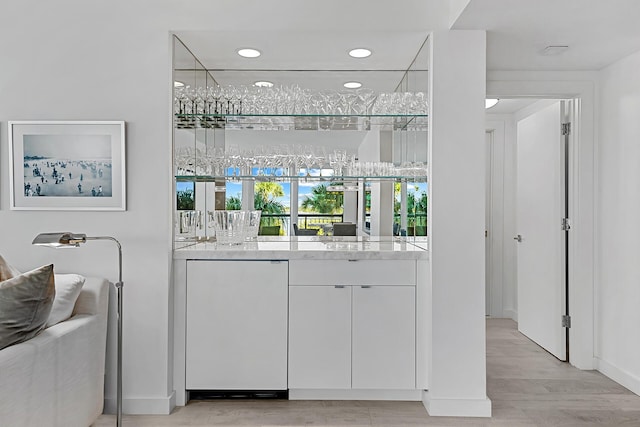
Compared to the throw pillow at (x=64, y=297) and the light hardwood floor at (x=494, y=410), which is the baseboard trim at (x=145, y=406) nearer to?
the light hardwood floor at (x=494, y=410)

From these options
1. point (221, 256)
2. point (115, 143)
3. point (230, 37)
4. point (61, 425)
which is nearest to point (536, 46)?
point (230, 37)

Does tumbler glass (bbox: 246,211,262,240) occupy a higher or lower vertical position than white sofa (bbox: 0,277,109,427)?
higher

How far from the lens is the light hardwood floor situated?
293cm

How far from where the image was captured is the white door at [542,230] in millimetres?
4160

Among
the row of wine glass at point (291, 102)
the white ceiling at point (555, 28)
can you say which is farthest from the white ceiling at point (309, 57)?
the white ceiling at point (555, 28)

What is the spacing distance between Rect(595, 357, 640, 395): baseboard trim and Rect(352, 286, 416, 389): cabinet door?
4.97 feet

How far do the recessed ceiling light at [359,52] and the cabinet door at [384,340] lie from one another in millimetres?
1524

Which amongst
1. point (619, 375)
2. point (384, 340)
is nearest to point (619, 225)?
point (619, 375)

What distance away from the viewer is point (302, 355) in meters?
3.16

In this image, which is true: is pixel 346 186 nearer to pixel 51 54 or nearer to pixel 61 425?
pixel 51 54

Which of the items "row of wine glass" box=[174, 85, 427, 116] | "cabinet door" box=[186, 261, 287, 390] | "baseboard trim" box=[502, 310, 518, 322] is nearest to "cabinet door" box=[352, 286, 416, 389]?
Result: "cabinet door" box=[186, 261, 287, 390]

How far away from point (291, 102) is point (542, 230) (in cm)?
248

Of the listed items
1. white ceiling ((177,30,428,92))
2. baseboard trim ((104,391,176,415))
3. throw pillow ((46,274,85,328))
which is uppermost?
white ceiling ((177,30,428,92))

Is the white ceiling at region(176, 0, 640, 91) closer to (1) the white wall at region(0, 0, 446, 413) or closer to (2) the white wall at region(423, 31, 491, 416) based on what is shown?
(1) the white wall at region(0, 0, 446, 413)
